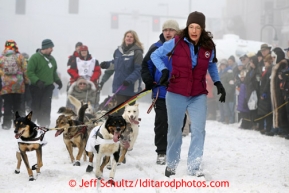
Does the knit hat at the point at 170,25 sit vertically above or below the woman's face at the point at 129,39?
above

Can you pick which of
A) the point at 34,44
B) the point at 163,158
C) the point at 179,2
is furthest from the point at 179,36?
the point at 179,2

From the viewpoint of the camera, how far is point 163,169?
6.01 metres

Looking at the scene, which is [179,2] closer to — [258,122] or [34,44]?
[34,44]

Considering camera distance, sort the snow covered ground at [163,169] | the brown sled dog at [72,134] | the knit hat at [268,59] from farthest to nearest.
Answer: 1. the knit hat at [268,59]
2. the brown sled dog at [72,134]
3. the snow covered ground at [163,169]

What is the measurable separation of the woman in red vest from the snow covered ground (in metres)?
0.42

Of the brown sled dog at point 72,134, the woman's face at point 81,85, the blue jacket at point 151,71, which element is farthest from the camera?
the woman's face at point 81,85

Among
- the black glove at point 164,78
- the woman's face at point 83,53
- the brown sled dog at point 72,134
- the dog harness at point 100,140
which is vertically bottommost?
the brown sled dog at point 72,134

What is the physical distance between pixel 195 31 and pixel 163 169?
1781 mm

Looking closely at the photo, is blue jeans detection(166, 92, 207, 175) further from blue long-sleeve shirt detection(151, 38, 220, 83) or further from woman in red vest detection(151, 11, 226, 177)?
blue long-sleeve shirt detection(151, 38, 220, 83)

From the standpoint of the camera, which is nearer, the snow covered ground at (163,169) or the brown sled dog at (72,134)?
the snow covered ground at (163,169)

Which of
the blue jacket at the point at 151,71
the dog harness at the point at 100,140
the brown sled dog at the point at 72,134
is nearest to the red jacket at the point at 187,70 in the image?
the blue jacket at the point at 151,71

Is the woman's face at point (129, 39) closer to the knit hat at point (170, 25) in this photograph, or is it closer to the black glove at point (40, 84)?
the knit hat at point (170, 25)

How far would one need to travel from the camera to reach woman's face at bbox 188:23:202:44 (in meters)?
5.17

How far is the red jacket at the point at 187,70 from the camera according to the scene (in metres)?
5.15
